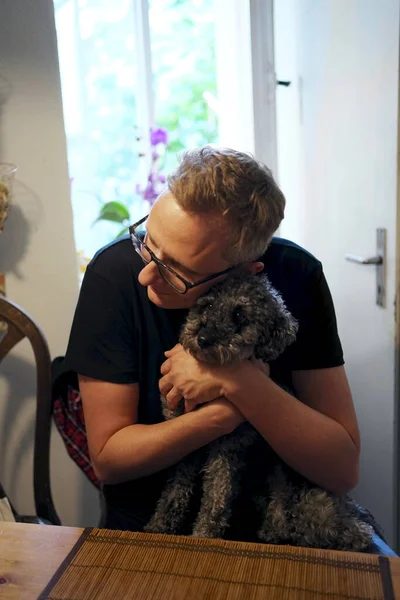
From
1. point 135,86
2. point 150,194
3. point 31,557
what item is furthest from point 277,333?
point 135,86

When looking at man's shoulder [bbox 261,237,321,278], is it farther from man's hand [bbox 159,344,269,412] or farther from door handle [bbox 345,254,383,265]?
door handle [bbox 345,254,383,265]

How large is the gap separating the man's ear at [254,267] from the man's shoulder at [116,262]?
0.72 feet

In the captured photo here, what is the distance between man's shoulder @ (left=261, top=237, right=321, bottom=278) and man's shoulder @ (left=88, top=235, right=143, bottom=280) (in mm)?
257

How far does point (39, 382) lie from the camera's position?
1.41m

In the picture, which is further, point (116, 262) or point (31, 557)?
point (116, 262)

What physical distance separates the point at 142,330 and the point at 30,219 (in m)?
0.72

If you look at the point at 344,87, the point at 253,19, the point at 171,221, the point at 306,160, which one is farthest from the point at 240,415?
the point at 253,19

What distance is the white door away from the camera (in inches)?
60.5

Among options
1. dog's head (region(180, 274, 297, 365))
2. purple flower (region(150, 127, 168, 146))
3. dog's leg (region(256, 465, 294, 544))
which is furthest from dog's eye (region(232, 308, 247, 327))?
purple flower (region(150, 127, 168, 146))

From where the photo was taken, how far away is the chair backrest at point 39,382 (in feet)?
4.61

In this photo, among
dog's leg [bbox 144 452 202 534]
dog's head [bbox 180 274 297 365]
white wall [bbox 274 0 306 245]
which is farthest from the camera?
white wall [bbox 274 0 306 245]

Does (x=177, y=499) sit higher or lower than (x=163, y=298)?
lower

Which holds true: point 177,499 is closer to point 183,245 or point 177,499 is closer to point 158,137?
point 183,245

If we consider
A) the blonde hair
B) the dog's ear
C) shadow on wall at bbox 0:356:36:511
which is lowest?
shadow on wall at bbox 0:356:36:511
